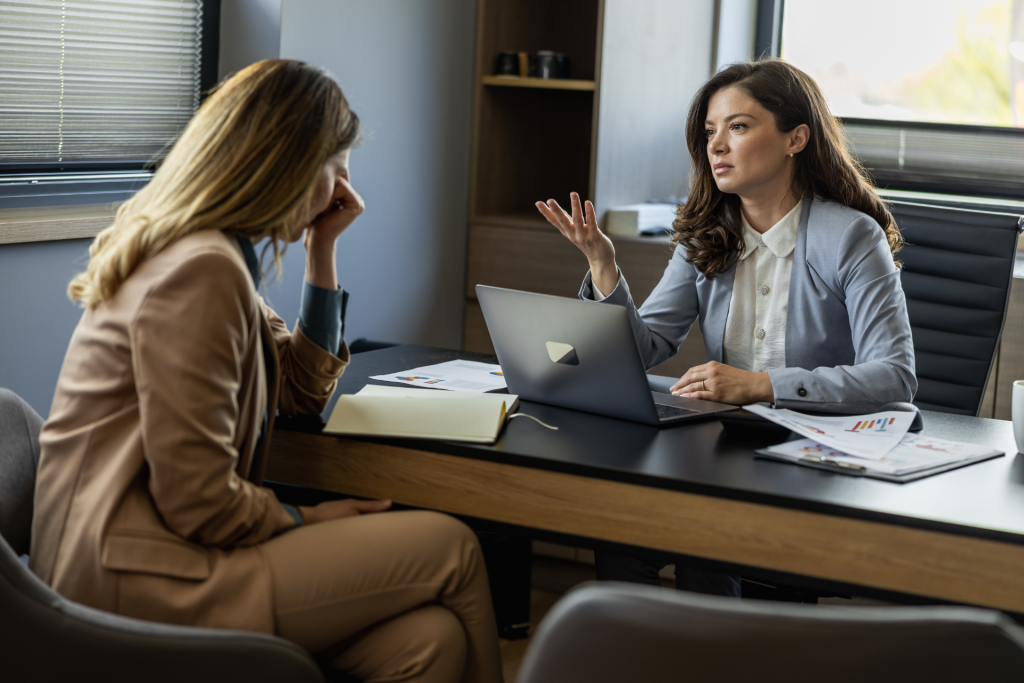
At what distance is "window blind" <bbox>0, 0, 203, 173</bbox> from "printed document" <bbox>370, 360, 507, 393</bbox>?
0.67 metres

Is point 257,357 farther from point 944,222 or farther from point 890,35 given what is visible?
point 890,35

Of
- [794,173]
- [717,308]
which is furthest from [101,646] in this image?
[794,173]

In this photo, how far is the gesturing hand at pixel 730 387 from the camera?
1766 mm

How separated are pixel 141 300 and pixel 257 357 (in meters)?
0.16

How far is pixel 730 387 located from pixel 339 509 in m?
0.71

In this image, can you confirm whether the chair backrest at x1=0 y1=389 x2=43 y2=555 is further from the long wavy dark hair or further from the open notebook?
the long wavy dark hair

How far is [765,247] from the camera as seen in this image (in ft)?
6.93

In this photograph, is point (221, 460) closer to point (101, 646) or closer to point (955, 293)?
point (101, 646)

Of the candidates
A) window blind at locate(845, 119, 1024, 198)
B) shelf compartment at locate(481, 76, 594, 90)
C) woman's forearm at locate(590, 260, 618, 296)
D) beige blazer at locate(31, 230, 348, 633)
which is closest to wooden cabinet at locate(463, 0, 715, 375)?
shelf compartment at locate(481, 76, 594, 90)

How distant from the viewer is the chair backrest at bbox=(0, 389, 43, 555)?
55.3 inches

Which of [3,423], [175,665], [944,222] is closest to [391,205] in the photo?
[944,222]

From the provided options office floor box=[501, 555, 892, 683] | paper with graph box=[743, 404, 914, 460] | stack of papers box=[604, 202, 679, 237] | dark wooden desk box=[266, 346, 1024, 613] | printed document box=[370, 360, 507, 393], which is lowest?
office floor box=[501, 555, 892, 683]

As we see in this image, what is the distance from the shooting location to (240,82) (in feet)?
4.63

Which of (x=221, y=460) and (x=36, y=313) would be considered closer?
(x=221, y=460)
